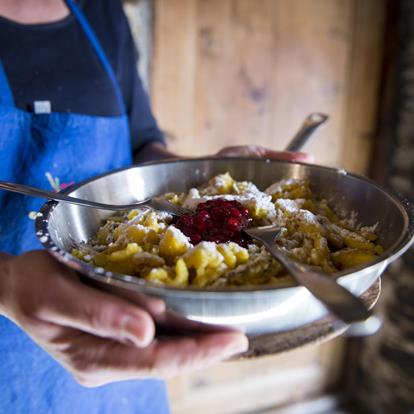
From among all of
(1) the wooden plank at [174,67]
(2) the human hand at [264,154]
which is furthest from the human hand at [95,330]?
(1) the wooden plank at [174,67]

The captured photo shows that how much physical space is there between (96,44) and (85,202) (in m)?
0.43

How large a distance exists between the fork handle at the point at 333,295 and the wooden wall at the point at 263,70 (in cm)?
101

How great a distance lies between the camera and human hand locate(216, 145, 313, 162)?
0.81 m

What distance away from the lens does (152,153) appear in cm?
98

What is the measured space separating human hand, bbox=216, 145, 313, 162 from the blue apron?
24 cm

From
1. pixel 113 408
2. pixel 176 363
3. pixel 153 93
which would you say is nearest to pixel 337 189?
pixel 176 363

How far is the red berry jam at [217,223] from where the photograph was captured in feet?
1.94

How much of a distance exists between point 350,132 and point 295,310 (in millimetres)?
1280

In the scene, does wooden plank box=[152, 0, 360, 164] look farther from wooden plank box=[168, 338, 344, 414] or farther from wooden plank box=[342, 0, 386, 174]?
wooden plank box=[168, 338, 344, 414]

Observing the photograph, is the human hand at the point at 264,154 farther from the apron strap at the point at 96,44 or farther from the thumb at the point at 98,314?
the thumb at the point at 98,314

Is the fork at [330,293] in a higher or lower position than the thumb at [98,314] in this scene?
higher

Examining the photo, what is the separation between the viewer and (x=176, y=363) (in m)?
0.44

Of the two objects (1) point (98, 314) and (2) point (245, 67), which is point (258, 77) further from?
(1) point (98, 314)

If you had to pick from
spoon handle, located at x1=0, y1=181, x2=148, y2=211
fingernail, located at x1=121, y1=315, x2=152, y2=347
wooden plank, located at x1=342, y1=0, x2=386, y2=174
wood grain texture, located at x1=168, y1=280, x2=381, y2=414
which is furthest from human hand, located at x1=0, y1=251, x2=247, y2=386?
wooden plank, located at x1=342, y1=0, x2=386, y2=174
